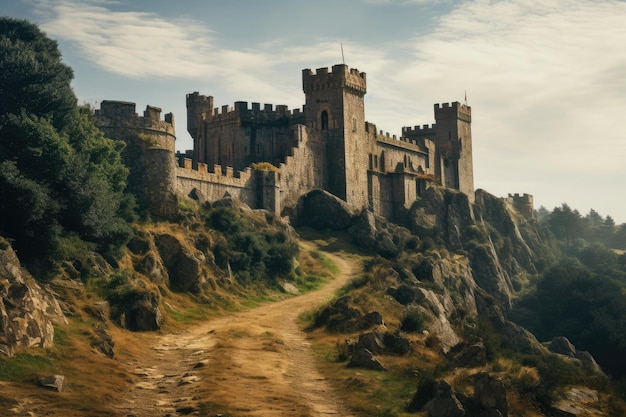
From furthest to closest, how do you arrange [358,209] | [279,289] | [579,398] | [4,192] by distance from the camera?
1. [358,209]
2. [279,289]
3. [4,192]
4. [579,398]

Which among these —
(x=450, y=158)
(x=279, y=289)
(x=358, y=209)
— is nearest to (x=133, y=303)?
(x=279, y=289)

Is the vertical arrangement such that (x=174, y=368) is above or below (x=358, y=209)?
below

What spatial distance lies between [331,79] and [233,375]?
157 feet

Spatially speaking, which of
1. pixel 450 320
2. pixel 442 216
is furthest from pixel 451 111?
pixel 450 320

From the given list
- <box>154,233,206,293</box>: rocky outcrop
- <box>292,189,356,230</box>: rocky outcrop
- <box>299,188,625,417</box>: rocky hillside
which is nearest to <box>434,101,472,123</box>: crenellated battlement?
<box>299,188,625,417</box>: rocky hillside

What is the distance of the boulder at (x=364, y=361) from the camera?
25.2 m

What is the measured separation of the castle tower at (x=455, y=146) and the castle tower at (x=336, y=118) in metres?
24.2

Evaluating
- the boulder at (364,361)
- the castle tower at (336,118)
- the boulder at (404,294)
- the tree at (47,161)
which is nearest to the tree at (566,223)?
the castle tower at (336,118)

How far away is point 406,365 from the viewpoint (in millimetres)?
25578

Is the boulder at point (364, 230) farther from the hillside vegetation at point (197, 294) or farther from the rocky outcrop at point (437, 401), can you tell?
the rocky outcrop at point (437, 401)

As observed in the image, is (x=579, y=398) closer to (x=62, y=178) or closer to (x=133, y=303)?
(x=133, y=303)

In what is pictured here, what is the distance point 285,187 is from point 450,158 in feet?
118

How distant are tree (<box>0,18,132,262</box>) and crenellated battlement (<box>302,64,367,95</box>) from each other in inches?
1237

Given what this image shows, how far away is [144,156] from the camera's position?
42.6 meters
